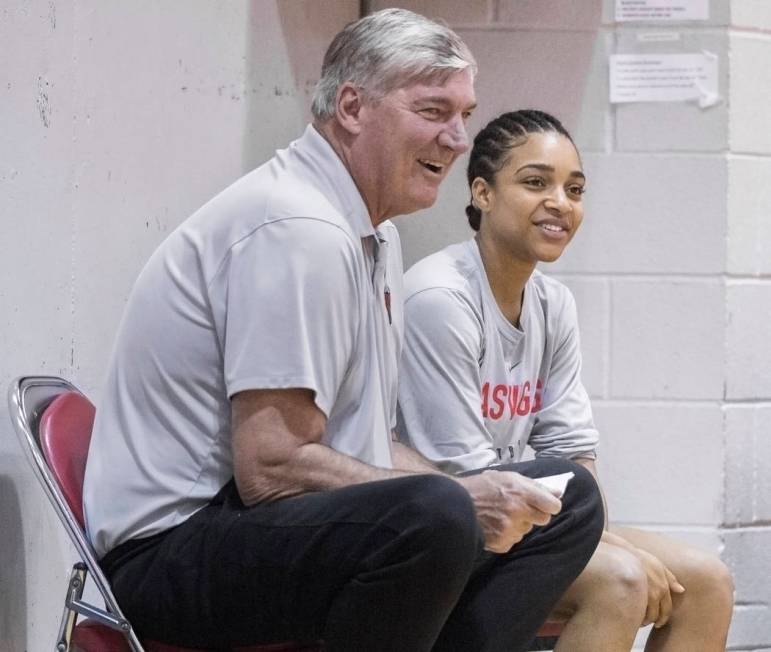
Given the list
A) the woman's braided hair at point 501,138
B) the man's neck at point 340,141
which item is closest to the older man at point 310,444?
the man's neck at point 340,141

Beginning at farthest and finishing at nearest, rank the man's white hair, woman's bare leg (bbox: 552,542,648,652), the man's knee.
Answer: woman's bare leg (bbox: 552,542,648,652)
the man's white hair
the man's knee

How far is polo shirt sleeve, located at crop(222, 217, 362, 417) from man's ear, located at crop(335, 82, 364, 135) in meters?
0.21

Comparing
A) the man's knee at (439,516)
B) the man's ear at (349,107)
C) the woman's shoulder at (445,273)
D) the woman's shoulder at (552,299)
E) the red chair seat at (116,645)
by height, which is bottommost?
the red chair seat at (116,645)

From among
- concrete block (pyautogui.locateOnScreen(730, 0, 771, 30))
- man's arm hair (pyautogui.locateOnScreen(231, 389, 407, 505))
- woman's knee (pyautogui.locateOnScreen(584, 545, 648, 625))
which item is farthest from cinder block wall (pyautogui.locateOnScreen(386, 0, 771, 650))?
man's arm hair (pyautogui.locateOnScreen(231, 389, 407, 505))

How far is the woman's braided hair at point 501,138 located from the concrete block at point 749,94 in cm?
54

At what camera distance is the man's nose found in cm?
165

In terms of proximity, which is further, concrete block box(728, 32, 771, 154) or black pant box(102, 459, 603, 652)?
concrete block box(728, 32, 771, 154)

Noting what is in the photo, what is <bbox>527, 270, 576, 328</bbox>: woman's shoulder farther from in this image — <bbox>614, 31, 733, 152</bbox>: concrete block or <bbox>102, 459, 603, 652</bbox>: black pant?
<bbox>102, 459, 603, 652</bbox>: black pant

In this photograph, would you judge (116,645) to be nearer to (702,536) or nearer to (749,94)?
(702,536)

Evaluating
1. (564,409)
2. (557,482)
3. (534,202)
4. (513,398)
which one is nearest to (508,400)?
(513,398)

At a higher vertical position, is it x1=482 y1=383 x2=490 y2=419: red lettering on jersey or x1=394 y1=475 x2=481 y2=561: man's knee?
x1=394 y1=475 x2=481 y2=561: man's knee

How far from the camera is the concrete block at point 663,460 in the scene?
259 cm

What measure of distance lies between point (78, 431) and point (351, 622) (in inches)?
18.6

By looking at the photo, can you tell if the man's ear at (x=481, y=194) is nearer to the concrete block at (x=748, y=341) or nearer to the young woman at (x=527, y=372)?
the young woman at (x=527, y=372)
